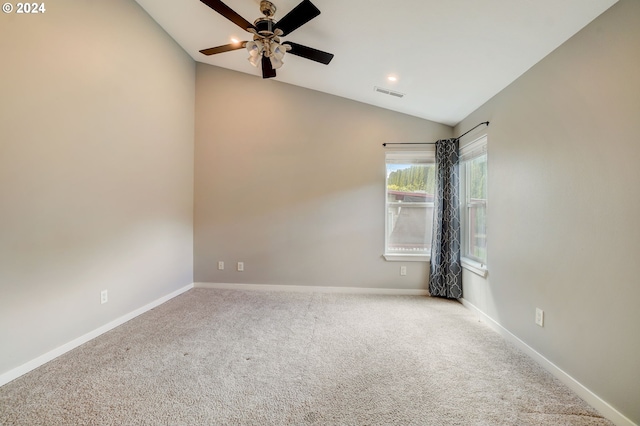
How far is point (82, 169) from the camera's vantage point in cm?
211

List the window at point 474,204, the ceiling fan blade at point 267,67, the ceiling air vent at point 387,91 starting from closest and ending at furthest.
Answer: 1. the ceiling fan blade at point 267,67
2. the window at point 474,204
3. the ceiling air vent at point 387,91

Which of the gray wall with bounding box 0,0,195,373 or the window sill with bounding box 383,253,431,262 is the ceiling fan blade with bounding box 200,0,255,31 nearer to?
the gray wall with bounding box 0,0,195,373

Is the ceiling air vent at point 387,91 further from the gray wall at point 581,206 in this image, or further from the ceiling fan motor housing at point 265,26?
the ceiling fan motor housing at point 265,26

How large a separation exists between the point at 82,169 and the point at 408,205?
12.0 ft

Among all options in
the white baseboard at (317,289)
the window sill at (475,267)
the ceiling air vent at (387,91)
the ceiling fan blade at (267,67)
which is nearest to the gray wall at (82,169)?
the white baseboard at (317,289)

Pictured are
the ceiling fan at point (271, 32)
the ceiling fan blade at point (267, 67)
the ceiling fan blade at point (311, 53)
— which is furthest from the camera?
the ceiling fan blade at point (267, 67)

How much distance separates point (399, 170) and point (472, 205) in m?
1.05

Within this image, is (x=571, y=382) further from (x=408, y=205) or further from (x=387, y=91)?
(x=387, y=91)

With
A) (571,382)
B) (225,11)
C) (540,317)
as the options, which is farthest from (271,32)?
(571,382)

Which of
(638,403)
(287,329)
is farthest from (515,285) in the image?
(287,329)

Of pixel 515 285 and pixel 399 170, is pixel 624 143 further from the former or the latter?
pixel 399 170

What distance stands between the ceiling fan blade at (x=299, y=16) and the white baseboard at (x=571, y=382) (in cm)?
301

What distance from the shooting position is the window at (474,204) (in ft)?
9.28

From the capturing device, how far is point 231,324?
8.29 ft
